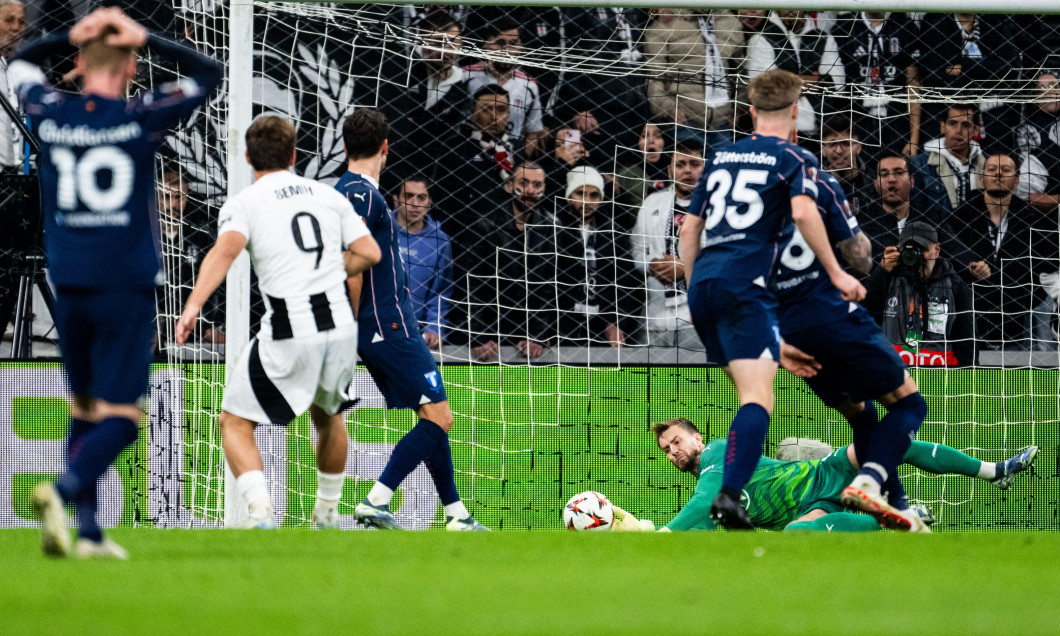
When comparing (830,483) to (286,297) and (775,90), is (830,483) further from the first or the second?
(286,297)

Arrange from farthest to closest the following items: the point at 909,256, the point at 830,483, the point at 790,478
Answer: the point at 909,256 < the point at 790,478 < the point at 830,483

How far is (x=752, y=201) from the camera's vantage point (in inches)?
219

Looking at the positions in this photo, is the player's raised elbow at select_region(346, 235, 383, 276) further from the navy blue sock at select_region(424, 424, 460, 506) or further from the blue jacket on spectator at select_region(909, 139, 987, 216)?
the blue jacket on spectator at select_region(909, 139, 987, 216)

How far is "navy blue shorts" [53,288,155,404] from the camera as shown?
4145 mm

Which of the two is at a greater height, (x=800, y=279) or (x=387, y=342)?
(x=800, y=279)

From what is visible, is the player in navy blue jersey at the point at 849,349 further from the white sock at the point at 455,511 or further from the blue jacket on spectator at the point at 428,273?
the blue jacket on spectator at the point at 428,273

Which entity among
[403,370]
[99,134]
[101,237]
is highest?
[99,134]

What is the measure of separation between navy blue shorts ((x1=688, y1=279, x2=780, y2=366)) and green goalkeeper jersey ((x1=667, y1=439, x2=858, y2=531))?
1.22m

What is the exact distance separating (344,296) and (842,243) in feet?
7.36

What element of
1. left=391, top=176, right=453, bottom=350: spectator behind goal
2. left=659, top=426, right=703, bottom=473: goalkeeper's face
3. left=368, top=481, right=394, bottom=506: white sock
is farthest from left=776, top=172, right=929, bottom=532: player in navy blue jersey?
left=391, top=176, right=453, bottom=350: spectator behind goal

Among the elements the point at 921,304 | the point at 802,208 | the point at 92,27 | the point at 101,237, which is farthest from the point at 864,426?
the point at 92,27

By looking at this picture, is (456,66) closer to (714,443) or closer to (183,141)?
(183,141)

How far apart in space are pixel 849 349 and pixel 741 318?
582 millimetres

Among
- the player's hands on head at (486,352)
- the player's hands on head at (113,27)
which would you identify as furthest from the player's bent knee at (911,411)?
the player's hands on head at (113,27)
